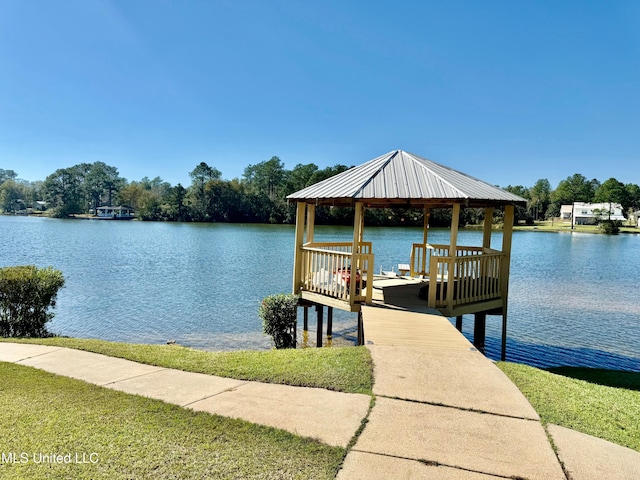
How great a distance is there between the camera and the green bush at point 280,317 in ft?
28.6

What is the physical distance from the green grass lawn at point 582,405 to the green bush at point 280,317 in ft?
14.9

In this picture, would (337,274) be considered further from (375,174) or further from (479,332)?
(479,332)

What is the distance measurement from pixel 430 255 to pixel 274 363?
16.7ft

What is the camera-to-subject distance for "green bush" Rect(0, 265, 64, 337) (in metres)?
7.90

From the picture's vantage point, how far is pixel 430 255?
903 centimetres

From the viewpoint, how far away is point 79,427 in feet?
11.2

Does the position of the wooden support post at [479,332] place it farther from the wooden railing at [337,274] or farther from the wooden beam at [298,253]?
the wooden beam at [298,253]

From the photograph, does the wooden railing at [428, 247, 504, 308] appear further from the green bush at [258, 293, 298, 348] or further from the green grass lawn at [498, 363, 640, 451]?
the green bush at [258, 293, 298, 348]

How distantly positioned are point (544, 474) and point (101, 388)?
4.40 metres

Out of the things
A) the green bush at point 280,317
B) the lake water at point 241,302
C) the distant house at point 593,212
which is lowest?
the lake water at point 241,302

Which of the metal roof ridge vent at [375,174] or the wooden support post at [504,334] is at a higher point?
the metal roof ridge vent at [375,174]

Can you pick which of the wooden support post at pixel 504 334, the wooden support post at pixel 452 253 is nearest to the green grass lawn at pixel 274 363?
the wooden support post at pixel 452 253

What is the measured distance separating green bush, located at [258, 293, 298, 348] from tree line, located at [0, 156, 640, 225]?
170 feet

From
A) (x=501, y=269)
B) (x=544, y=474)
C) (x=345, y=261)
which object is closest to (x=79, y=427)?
(x=544, y=474)
